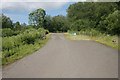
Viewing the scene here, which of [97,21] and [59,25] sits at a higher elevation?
[59,25]

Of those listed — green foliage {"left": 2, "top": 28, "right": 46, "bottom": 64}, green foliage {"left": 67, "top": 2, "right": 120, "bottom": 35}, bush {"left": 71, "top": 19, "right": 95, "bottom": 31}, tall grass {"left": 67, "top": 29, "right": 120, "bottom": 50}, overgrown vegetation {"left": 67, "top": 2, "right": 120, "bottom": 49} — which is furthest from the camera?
bush {"left": 71, "top": 19, "right": 95, "bottom": 31}

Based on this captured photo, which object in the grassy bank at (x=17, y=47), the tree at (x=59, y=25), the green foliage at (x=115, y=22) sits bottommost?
the grassy bank at (x=17, y=47)

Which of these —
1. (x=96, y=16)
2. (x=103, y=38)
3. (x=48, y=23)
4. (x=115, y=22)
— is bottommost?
(x=103, y=38)

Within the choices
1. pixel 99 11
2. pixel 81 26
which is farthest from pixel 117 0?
pixel 81 26

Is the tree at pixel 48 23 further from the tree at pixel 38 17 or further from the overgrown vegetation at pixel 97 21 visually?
the overgrown vegetation at pixel 97 21

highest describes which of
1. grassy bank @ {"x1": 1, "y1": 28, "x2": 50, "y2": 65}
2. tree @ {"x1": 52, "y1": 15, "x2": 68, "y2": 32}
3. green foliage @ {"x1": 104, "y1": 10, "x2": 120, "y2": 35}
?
tree @ {"x1": 52, "y1": 15, "x2": 68, "y2": 32}

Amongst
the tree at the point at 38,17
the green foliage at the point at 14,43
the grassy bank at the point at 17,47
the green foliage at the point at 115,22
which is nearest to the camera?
the grassy bank at the point at 17,47

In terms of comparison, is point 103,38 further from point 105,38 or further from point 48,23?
point 48,23

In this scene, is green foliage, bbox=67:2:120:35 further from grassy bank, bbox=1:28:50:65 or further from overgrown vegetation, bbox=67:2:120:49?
grassy bank, bbox=1:28:50:65

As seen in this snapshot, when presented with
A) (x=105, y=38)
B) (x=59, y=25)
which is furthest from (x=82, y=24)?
(x=59, y=25)

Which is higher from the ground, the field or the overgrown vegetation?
the overgrown vegetation

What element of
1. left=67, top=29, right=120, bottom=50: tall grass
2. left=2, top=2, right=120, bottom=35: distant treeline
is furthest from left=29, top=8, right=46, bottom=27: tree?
left=67, top=29, right=120, bottom=50: tall grass

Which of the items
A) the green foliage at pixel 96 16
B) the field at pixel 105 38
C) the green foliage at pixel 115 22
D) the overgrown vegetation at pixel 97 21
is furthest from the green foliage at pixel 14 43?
the green foliage at pixel 96 16

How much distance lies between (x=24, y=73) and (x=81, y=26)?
220ft
